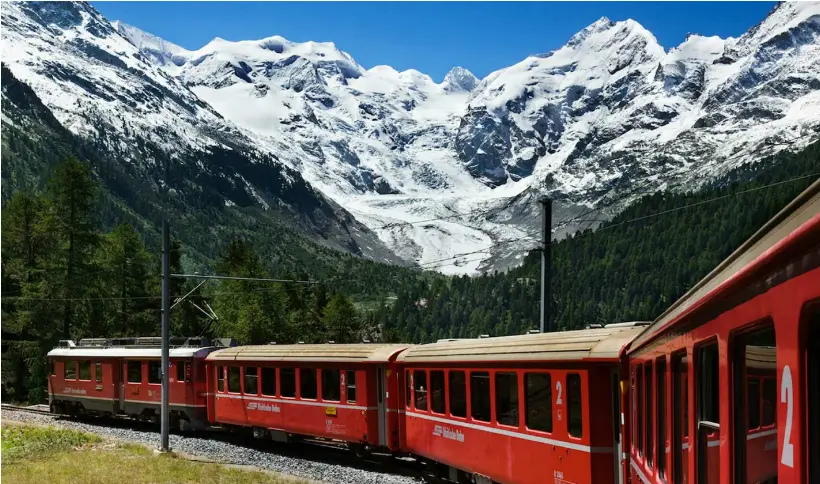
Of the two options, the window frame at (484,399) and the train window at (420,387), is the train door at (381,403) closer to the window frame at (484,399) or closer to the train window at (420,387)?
the train window at (420,387)

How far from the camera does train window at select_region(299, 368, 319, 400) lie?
2572 cm

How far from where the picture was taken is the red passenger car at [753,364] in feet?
10.8

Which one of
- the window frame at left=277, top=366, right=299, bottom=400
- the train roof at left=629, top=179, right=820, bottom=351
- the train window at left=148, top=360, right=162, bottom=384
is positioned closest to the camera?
the train roof at left=629, top=179, right=820, bottom=351

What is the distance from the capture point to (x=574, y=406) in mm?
13070

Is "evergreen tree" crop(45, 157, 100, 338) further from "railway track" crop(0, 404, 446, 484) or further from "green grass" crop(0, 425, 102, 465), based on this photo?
"green grass" crop(0, 425, 102, 465)

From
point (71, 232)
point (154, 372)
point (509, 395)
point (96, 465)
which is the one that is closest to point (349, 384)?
point (96, 465)

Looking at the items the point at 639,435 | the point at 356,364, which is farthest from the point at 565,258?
the point at 639,435

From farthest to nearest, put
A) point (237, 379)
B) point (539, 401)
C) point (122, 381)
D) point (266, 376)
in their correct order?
point (122, 381) → point (237, 379) → point (266, 376) → point (539, 401)

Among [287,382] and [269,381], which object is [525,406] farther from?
[269,381]

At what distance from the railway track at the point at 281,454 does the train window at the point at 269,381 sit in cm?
175

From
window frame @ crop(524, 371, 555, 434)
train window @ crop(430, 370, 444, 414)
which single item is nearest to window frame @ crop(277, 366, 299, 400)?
train window @ crop(430, 370, 444, 414)

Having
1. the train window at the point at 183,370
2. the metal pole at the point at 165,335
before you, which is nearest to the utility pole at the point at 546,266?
the metal pole at the point at 165,335

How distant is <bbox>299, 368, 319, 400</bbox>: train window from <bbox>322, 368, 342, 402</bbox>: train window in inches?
17.2

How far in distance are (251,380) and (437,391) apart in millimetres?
10978
